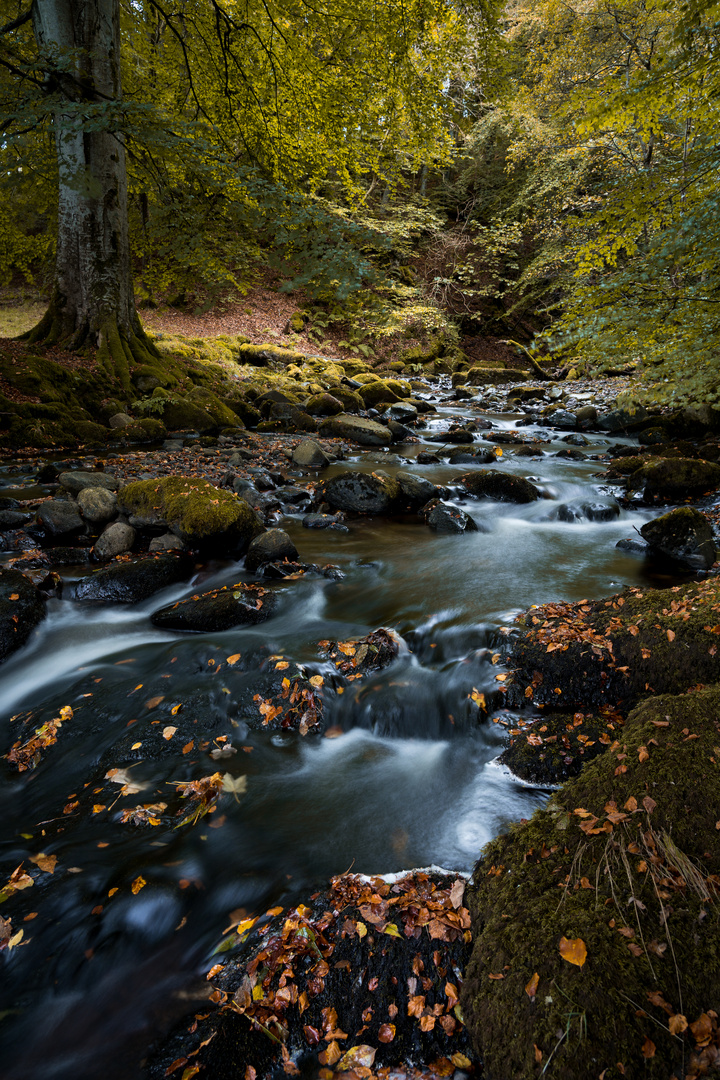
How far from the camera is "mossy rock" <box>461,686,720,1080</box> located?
1.29 m

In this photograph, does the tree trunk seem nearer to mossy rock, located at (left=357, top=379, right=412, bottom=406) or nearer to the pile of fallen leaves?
mossy rock, located at (left=357, top=379, right=412, bottom=406)

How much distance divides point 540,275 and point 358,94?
570 inches

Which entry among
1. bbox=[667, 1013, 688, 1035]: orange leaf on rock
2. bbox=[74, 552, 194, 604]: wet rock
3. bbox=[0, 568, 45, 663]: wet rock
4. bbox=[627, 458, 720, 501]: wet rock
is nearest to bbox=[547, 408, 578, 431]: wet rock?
bbox=[627, 458, 720, 501]: wet rock

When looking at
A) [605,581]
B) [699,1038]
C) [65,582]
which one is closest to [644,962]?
[699,1038]

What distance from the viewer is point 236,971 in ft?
6.40

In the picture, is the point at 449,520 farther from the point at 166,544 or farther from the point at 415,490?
the point at 166,544

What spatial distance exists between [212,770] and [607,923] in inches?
93.4

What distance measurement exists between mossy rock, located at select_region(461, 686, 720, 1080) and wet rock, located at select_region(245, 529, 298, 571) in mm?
4232

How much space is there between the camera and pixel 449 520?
24.1 feet

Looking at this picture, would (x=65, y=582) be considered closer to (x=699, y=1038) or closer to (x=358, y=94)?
(x=699, y=1038)

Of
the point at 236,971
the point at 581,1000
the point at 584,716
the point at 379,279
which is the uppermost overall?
the point at 379,279

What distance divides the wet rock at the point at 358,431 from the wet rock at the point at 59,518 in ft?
24.4

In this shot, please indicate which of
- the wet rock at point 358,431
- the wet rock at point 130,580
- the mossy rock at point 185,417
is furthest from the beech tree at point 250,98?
the wet rock at point 130,580

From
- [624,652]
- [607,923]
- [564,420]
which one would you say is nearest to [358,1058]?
[607,923]
